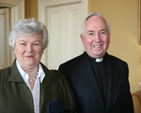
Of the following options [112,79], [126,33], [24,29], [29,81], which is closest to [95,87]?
[112,79]

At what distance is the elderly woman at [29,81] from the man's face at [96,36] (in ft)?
1.29

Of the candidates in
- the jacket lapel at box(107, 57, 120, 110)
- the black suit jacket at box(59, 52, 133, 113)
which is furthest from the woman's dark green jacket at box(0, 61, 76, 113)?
the jacket lapel at box(107, 57, 120, 110)

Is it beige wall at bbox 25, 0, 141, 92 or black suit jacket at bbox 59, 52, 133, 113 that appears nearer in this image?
black suit jacket at bbox 59, 52, 133, 113

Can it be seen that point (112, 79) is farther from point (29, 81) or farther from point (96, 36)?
point (29, 81)

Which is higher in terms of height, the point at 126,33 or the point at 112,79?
the point at 126,33

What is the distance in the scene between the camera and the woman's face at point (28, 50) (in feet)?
4.16

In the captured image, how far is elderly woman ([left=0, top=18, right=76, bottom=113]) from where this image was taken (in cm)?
121

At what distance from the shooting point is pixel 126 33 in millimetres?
3092

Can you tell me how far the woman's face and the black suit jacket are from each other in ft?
1.34

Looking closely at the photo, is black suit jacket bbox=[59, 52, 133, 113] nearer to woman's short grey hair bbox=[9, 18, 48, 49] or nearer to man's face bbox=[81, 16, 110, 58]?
man's face bbox=[81, 16, 110, 58]

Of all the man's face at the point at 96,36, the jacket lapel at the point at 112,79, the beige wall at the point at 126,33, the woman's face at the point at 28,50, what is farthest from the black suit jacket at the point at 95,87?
the beige wall at the point at 126,33

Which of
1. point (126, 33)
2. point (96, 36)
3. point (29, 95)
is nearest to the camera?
point (29, 95)

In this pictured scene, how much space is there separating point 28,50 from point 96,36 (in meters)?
0.55

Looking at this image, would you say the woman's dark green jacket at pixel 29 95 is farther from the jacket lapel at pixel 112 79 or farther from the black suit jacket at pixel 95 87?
the jacket lapel at pixel 112 79
